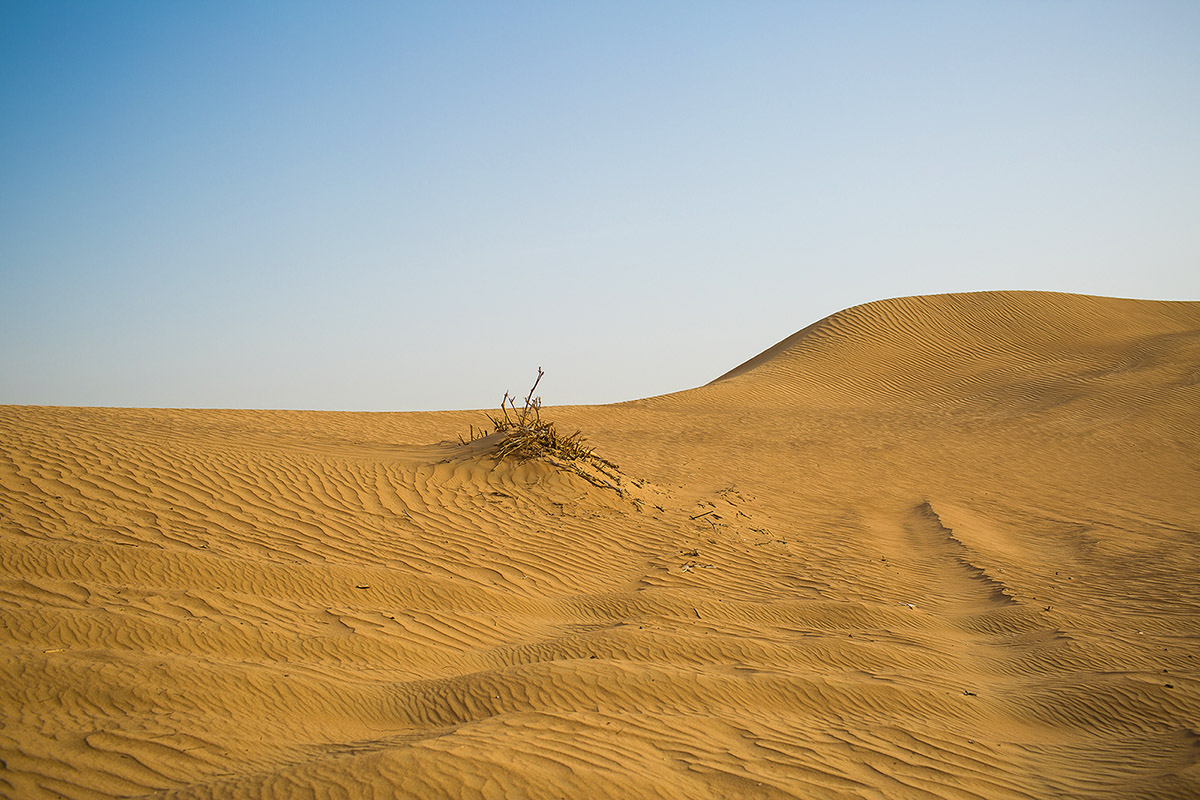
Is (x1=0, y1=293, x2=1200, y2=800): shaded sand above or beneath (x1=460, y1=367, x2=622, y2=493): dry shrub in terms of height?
beneath

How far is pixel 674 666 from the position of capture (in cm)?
456

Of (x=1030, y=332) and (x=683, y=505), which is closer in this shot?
(x=683, y=505)

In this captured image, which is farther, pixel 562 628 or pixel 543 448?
pixel 543 448

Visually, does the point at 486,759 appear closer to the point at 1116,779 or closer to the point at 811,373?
the point at 1116,779

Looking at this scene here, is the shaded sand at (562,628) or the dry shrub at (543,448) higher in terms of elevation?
the dry shrub at (543,448)

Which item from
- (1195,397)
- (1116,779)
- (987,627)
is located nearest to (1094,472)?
(1195,397)

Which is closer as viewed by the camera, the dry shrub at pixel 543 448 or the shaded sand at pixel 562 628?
the shaded sand at pixel 562 628

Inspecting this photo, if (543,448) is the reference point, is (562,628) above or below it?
below

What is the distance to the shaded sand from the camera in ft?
10.9

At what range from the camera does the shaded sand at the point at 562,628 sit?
332 cm

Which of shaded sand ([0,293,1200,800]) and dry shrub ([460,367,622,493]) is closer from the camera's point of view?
shaded sand ([0,293,1200,800])

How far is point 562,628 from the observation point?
5.72 m

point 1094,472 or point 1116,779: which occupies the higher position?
point 1094,472

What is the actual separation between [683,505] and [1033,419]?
41.3 ft
